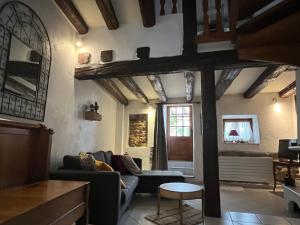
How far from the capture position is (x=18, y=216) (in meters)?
1.06

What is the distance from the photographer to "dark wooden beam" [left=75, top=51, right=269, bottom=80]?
2.87m

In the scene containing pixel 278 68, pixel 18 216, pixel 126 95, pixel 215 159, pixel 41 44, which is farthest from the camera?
pixel 126 95

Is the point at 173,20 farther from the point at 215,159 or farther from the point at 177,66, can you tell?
the point at 215,159

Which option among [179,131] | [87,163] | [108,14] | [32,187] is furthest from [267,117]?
[32,187]

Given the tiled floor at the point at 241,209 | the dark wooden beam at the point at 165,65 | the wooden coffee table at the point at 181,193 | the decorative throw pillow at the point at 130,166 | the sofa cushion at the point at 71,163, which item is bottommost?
the tiled floor at the point at 241,209

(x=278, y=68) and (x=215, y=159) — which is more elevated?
(x=278, y=68)

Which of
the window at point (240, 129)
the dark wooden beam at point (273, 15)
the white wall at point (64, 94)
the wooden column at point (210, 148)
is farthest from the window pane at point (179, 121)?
the dark wooden beam at point (273, 15)

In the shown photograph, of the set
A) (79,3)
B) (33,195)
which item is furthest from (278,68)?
(33,195)

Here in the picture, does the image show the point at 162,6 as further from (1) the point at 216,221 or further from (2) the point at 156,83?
(1) the point at 216,221

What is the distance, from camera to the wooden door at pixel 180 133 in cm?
618

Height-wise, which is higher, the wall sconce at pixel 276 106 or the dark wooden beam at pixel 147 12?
the dark wooden beam at pixel 147 12

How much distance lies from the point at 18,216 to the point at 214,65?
2.78 m

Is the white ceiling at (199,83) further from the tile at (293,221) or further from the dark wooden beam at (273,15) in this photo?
the tile at (293,221)

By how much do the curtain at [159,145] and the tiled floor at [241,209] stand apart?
5.71 feet
